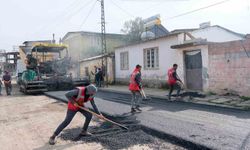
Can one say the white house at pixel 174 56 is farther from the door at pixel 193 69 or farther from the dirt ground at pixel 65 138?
the dirt ground at pixel 65 138

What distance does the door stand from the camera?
489 inches

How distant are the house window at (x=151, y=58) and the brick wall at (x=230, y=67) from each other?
445 centimetres

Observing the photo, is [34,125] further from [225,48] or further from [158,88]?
[158,88]

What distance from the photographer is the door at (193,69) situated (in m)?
12.4

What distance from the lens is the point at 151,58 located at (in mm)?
16219

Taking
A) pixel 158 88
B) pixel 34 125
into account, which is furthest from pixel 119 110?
pixel 158 88

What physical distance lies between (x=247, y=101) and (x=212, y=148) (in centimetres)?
570

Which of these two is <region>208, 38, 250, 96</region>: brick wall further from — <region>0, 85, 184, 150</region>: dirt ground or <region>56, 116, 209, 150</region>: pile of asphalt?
<region>0, 85, 184, 150</region>: dirt ground

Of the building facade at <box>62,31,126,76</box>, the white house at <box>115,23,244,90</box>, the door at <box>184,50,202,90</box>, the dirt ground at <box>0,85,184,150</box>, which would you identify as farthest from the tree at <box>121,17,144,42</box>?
the dirt ground at <box>0,85,184,150</box>

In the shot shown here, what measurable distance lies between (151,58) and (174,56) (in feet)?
8.07

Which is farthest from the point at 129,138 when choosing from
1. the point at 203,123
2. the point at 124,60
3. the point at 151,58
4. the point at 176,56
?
the point at 124,60

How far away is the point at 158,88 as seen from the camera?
15250mm

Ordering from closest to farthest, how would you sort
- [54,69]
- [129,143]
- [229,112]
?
[129,143]
[229,112]
[54,69]

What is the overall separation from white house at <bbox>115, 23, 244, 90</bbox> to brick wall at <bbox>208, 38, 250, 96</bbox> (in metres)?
0.46
